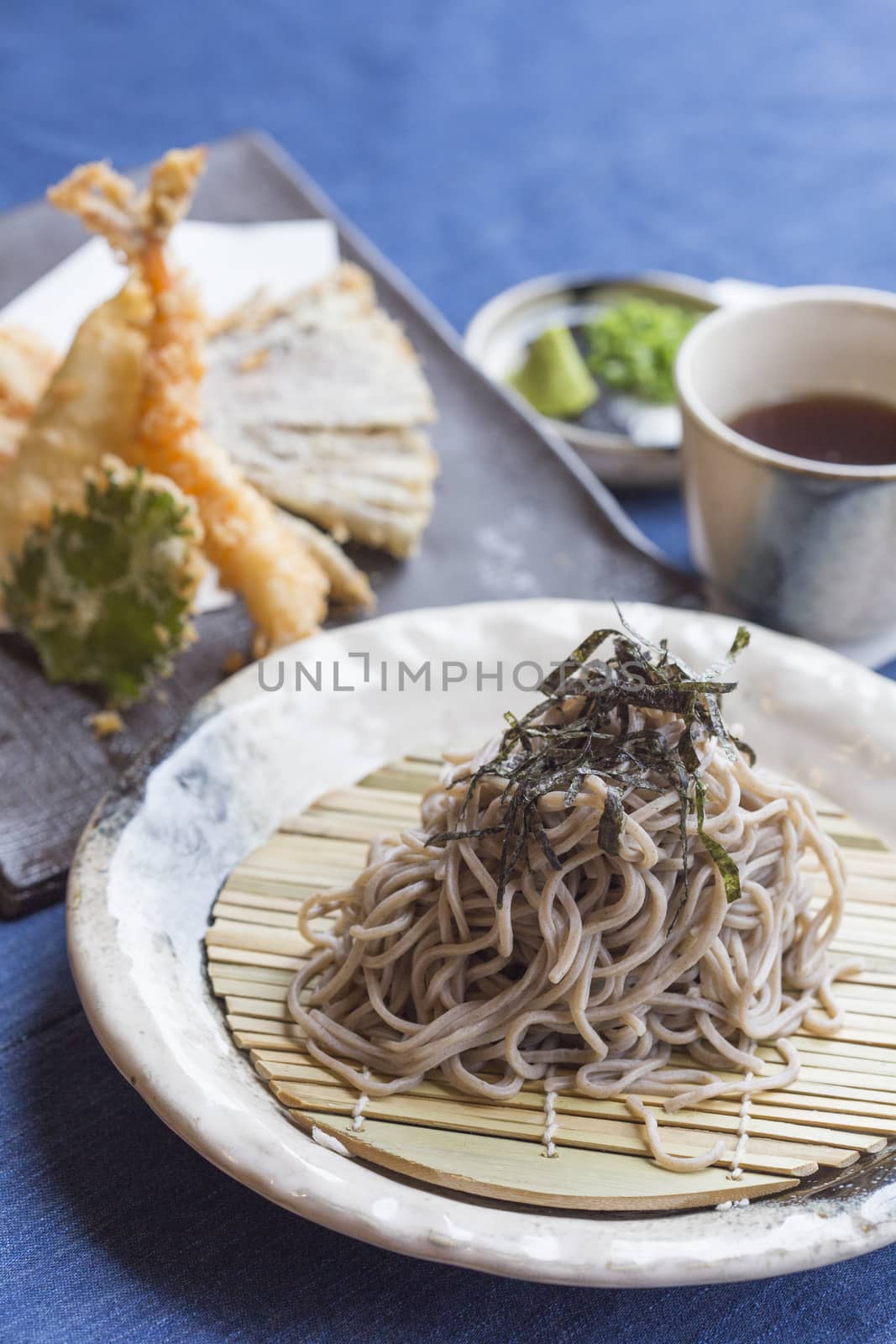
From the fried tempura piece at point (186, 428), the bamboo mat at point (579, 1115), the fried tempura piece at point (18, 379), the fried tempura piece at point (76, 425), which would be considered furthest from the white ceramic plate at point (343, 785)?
the fried tempura piece at point (18, 379)

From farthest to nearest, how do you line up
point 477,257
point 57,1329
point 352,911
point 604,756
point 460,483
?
point 477,257, point 460,483, point 352,911, point 604,756, point 57,1329

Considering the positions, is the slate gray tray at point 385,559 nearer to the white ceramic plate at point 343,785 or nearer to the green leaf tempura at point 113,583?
the green leaf tempura at point 113,583

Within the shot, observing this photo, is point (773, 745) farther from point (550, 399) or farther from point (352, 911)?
point (550, 399)

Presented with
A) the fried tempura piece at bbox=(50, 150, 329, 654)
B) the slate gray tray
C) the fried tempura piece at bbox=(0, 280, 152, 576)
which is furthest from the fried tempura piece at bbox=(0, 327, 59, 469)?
Answer: the slate gray tray

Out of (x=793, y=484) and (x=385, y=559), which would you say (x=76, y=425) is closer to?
(x=385, y=559)

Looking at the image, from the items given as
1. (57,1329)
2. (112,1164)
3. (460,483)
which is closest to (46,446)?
(460,483)

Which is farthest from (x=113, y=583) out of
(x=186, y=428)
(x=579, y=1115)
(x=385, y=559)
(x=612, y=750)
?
(x=579, y=1115)
